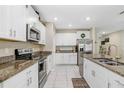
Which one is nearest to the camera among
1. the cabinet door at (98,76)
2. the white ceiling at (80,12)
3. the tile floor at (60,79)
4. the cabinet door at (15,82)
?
the cabinet door at (15,82)

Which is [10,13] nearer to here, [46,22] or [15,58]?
[15,58]

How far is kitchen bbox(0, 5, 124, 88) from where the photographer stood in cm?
200

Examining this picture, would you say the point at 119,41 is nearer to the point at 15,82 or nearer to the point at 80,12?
the point at 80,12

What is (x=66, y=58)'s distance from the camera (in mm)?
8055

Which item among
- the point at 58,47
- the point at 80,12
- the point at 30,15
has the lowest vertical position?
the point at 58,47

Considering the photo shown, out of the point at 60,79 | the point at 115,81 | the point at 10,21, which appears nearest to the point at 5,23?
the point at 10,21

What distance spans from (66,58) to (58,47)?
1043 millimetres

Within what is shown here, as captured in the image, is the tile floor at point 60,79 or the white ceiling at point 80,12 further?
the white ceiling at point 80,12

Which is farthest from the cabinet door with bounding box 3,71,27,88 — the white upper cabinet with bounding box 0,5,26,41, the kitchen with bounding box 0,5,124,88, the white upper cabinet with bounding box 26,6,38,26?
the white upper cabinet with bounding box 26,6,38,26

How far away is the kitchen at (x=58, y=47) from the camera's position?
200cm

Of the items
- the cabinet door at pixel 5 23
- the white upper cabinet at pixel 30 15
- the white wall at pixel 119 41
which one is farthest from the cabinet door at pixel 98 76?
the white wall at pixel 119 41

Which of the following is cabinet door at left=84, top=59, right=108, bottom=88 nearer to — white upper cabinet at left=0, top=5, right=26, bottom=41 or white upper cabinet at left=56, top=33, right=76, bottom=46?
white upper cabinet at left=0, top=5, right=26, bottom=41

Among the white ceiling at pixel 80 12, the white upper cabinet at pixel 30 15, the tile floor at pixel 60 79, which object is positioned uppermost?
the white ceiling at pixel 80 12

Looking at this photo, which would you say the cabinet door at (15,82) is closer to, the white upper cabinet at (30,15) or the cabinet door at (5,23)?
the cabinet door at (5,23)
